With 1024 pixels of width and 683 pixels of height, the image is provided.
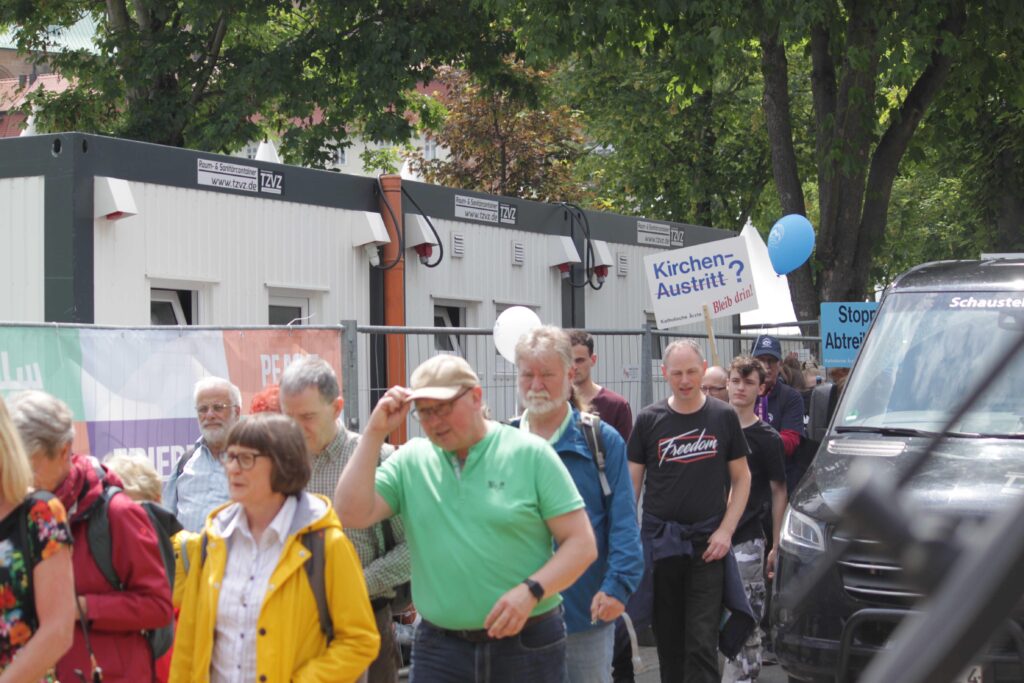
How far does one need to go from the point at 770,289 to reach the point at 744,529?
1683 cm

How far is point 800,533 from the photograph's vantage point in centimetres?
677

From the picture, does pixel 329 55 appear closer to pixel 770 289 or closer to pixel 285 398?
pixel 770 289

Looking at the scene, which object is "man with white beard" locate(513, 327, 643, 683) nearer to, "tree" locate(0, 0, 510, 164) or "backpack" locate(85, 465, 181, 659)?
"backpack" locate(85, 465, 181, 659)

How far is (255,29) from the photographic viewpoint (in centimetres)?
2459

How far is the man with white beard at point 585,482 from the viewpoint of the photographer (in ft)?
17.1

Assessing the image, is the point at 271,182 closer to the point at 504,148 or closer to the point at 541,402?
the point at 541,402

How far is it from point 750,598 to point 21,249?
6.10m

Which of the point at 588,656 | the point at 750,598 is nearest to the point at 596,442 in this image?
the point at 588,656

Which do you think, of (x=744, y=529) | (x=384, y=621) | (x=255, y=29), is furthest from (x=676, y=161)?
(x=384, y=621)

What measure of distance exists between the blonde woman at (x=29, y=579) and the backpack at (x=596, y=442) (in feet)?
7.37

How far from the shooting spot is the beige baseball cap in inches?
167

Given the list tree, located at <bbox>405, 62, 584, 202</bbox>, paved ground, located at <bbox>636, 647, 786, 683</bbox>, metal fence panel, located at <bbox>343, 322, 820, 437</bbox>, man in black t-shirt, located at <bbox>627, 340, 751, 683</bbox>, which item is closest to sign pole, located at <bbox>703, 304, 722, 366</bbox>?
metal fence panel, located at <bbox>343, 322, 820, 437</bbox>

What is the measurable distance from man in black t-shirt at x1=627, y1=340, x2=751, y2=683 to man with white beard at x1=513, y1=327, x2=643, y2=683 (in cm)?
147

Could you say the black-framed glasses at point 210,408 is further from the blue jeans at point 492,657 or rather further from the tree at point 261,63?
the tree at point 261,63
